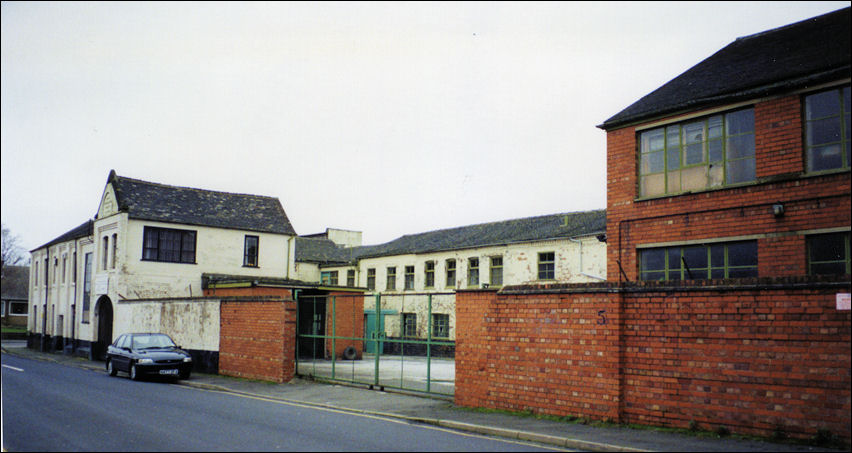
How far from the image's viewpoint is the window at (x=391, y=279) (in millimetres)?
42522

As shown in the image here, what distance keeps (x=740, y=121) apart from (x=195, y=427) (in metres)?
13.4

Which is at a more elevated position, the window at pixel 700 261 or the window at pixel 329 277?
the window at pixel 700 261

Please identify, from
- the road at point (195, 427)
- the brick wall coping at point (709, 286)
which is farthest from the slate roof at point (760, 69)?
the road at point (195, 427)

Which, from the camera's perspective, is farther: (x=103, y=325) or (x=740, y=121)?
(x=103, y=325)

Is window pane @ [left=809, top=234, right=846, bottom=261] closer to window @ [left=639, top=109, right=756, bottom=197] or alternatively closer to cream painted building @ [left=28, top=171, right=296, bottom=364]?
window @ [left=639, top=109, right=756, bottom=197]

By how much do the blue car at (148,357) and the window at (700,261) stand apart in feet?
45.6

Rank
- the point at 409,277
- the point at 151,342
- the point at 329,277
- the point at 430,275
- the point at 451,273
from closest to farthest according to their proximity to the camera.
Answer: the point at 151,342 → the point at 451,273 → the point at 430,275 → the point at 409,277 → the point at 329,277

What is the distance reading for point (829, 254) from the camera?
14.1 m

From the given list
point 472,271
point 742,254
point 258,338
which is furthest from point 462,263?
point 742,254

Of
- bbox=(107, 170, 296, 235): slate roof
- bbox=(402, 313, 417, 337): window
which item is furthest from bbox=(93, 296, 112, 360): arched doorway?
bbox=(402, 313, 417, 337): window

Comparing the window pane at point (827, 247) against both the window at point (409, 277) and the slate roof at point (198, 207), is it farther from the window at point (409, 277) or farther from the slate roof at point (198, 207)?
the window at point (409, 277)

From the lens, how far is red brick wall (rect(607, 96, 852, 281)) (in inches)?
555

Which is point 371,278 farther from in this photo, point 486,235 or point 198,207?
point 198,207

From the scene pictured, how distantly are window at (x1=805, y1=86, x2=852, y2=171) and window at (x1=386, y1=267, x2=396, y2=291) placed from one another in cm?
3029
